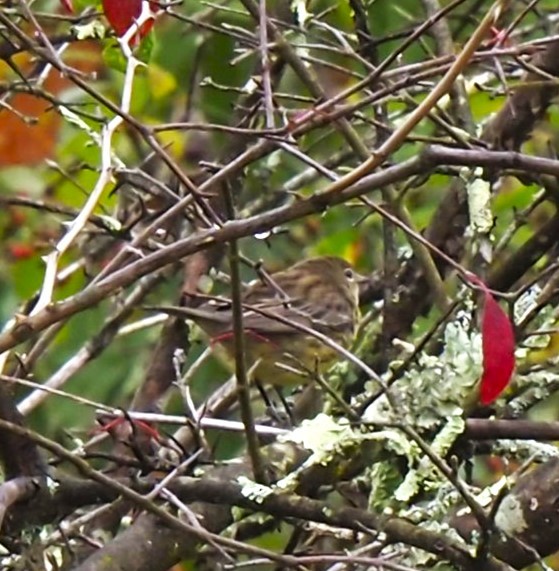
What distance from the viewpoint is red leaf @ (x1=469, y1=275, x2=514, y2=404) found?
2461 mm

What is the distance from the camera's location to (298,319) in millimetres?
5336

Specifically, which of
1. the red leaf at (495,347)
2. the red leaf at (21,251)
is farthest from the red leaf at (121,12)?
the red leaf at (21,251)

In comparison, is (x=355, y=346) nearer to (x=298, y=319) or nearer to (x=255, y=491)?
(x=298, y=319)

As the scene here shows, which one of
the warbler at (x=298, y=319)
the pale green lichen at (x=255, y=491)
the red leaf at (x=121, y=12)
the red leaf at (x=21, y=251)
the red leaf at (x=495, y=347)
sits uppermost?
the red leaf at (x=121, y=12)

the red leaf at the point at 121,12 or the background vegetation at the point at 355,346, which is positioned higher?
the red leaf at the point at 121,12

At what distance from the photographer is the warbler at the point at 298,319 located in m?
4.20

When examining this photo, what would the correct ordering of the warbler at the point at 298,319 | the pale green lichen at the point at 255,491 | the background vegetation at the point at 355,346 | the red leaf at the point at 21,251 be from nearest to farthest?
the background vegetation at the point at 355,346 < the pale green lichen at the point at 255,491 < the warbler at the point at 298,319 < the red leaf at the point at 21,251

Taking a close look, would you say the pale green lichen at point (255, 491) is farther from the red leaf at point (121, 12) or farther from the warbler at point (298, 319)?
the warbler at point (298, 319)

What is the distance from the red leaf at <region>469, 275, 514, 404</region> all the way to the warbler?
134 centimetres

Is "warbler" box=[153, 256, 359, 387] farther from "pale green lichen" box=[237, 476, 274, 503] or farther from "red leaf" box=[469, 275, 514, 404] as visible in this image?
"red leaf" box=[469, 275, 514, 404]

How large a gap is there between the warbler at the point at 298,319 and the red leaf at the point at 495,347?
1.34 metres

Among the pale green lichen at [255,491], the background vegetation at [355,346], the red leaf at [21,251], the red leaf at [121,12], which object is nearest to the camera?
the background vegetation at [355,346]

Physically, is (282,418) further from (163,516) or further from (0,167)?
(0,167)

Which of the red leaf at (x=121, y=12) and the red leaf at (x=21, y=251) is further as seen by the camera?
the red leaf at (x=21, y=251)
